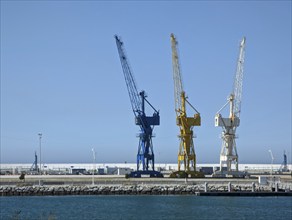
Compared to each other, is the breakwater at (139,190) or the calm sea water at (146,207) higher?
the breakwater at (139,190)

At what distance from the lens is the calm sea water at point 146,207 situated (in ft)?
181

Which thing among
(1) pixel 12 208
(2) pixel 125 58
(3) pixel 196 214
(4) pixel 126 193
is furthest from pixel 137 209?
(2) pixel 125 58

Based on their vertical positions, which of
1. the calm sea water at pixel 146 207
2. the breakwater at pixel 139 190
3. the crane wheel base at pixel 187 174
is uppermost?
the crane wheel base at pixel 187 174

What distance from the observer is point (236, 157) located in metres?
104

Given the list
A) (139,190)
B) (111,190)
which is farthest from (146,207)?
(111,190)

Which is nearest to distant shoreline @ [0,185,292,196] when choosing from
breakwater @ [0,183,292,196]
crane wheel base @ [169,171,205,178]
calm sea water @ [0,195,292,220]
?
breakwater @ [0,183,292,196]

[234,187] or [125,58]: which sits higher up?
[125,58]

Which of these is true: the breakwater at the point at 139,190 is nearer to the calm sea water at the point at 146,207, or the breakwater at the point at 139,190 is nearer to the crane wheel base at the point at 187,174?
the calm sea water at the point at 146,207

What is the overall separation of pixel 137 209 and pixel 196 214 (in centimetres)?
582

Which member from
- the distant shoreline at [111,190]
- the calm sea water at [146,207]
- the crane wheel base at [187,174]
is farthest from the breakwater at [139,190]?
the crane wheel base at [187,174]

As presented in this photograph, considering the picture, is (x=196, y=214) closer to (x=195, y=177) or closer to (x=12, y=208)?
(x=12, y=208)

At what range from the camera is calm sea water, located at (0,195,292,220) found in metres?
55.2

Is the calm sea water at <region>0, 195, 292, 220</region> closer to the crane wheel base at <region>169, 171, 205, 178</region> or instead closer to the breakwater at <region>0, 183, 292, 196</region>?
the breakwater at <region>0, 183, 292, 196</region>

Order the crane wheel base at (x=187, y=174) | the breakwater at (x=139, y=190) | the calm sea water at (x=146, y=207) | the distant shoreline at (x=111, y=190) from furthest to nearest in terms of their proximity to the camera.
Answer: the crane wheel base at (x=187, y=174) < the distant shoreline at (x=111, y=190) < the breakwater at (x=139, y=190) < the calm sea water at (x=146, y=207)
